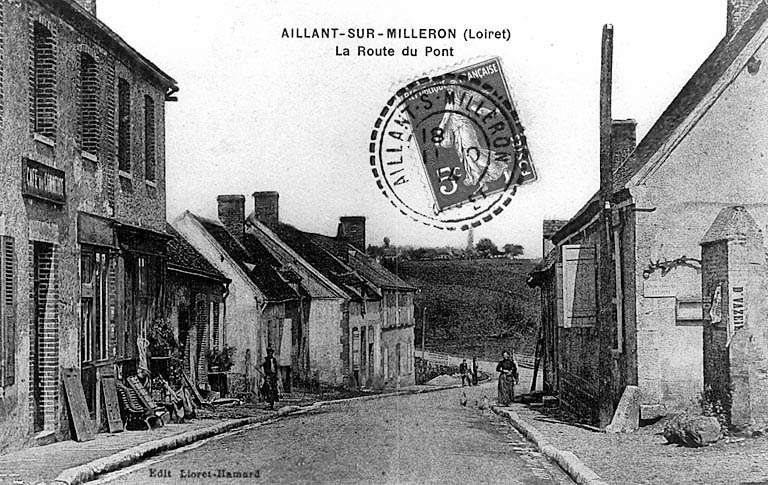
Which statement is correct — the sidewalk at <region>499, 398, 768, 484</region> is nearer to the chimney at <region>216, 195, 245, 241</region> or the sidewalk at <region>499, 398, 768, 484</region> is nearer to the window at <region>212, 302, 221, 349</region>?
the chimney at <region>216, 195, 245, 241</region>

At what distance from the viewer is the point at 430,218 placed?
1345cm

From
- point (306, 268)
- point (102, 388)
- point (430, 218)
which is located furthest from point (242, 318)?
point (430, 218)

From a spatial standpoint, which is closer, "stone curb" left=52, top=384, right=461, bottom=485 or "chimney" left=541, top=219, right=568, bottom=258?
"stone curb" left=52, top=384, right=461, bottom=485

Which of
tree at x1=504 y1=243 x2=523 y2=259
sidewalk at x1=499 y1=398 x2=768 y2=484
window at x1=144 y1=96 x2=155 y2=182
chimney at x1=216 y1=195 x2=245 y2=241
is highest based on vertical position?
window at x1=144 y1=96 x2=155 y2=182

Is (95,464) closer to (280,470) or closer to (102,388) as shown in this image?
(280,470)

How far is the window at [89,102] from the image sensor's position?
1391 centimetres

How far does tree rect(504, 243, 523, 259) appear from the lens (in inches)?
541

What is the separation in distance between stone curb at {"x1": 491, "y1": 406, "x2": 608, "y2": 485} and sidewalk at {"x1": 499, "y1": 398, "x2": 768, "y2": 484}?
0.11 metres

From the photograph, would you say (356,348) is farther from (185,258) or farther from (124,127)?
(124,127)

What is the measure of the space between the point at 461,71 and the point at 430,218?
6.63 feet

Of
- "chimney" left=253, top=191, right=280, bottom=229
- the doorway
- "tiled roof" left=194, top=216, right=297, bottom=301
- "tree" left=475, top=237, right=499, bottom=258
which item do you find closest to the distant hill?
"tree" left=475, top=237, right=499, bottom=258

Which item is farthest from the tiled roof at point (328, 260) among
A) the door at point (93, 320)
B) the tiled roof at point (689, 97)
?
Answer: the tiled roof at point (689, 97)

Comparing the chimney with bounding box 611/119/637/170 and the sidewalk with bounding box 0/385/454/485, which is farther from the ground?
the chimney with bounding box 611/119/637/170

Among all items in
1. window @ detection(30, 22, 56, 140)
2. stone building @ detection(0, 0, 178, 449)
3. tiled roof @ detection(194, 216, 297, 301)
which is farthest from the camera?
tiled roof @ detection(194, 216, 297, 301)
